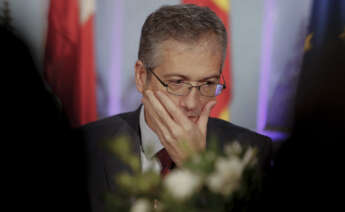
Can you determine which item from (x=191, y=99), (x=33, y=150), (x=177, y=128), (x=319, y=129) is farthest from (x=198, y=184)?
(x=319, y=129)

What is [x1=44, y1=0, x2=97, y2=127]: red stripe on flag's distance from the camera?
2.12 metres

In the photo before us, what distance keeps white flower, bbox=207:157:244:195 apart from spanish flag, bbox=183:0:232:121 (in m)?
1.57

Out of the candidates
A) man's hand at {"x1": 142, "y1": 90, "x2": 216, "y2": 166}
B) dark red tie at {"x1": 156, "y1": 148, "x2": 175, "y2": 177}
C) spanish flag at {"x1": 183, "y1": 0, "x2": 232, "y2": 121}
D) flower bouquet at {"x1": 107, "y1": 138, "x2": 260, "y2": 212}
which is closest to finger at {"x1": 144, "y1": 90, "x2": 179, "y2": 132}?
man's hand at {"x1": 142, "y1": 90, "x2": 216, "y2": 166}

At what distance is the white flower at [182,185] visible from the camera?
51 cm

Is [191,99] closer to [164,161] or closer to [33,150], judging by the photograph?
[164,161]

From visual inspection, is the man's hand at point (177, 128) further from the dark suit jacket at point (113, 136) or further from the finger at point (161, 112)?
the dark suit jacket at point (113, 136)

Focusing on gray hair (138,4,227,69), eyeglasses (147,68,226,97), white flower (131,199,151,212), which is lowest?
white flower (131,199,151,212)

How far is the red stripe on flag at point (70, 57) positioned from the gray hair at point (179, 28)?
0.78 metres

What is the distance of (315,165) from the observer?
1.73 meters

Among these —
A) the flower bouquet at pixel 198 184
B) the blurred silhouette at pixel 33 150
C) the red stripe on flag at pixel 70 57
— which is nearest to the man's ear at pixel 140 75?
the blurred silhouette at pixel 33 150

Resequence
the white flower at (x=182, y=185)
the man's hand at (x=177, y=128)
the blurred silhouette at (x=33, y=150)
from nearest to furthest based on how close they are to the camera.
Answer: the white flower at (x=182, y=185)
the man's hand at (x=177, y=128)
the blurred silhouette at (x=33, y=150)

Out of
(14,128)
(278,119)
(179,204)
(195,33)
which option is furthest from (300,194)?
(14,128)

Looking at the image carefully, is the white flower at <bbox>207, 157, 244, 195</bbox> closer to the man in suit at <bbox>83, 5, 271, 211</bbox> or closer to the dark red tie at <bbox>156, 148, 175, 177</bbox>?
the man in suit at <bbox>83, 5, 271, 211</bbox>

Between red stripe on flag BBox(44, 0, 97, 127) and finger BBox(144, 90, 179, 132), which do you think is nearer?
finger BBox(144, 90, 179, 132)
